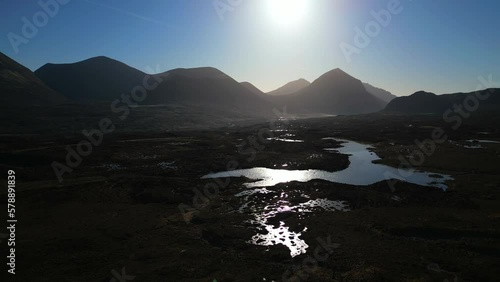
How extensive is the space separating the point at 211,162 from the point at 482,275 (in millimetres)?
47030

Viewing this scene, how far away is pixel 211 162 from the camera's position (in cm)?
6109

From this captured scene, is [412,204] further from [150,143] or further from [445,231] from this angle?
[150,143]

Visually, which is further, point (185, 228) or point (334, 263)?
point (185, 228)

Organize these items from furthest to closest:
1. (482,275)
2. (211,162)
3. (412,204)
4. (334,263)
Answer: (211,162) → (412,204) → (334,263) → (482,275)

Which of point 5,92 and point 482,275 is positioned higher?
point 5,92

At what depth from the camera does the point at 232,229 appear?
2845cm

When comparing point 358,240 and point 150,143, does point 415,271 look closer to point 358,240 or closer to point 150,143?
point 358,240

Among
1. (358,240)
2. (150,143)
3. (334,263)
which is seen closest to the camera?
(334,263)

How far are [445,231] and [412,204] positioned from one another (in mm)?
7777

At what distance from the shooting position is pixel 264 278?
2031cm

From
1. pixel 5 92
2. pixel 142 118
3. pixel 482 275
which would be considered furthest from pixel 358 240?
pixel 5 92

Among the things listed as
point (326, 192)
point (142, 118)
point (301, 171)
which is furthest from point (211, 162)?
point (142, 118)

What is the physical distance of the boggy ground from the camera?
21.1 metres

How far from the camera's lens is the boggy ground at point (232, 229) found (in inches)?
831
